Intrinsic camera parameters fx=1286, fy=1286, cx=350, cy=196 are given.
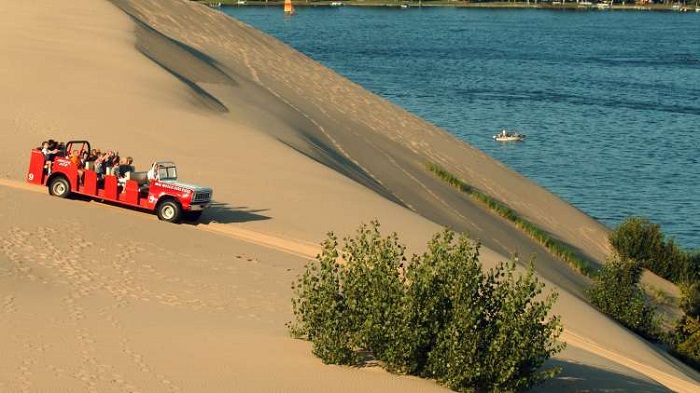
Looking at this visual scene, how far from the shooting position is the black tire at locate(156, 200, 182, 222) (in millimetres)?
25266

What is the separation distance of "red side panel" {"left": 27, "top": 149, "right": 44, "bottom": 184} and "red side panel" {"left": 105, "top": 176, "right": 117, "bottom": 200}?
67.8 inches

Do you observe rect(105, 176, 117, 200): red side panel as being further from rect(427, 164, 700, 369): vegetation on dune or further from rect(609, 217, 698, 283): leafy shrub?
rect(609, 217, 698, 283): leafy shrub

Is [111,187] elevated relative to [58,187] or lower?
elevated

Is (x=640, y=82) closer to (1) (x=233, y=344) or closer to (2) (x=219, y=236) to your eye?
(2) (x=219, y=236)

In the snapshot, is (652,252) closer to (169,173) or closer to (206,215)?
(206,215)

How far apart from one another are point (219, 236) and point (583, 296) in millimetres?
9435

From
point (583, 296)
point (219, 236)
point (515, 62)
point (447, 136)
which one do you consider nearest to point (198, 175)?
point (219, 236)

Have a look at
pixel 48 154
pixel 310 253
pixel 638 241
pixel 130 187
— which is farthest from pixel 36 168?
pixel 638 241

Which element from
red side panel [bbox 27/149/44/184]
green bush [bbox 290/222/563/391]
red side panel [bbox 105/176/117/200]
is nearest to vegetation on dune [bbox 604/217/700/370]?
red side panel [bbox 105/176/117/200]

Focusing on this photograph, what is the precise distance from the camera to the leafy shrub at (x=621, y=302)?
94.5 ft

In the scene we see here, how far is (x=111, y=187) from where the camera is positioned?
84.9 ft

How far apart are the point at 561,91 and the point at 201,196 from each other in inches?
2595

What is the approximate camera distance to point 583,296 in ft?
97.9

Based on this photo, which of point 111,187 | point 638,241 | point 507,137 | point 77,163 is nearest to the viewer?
point 111,187
